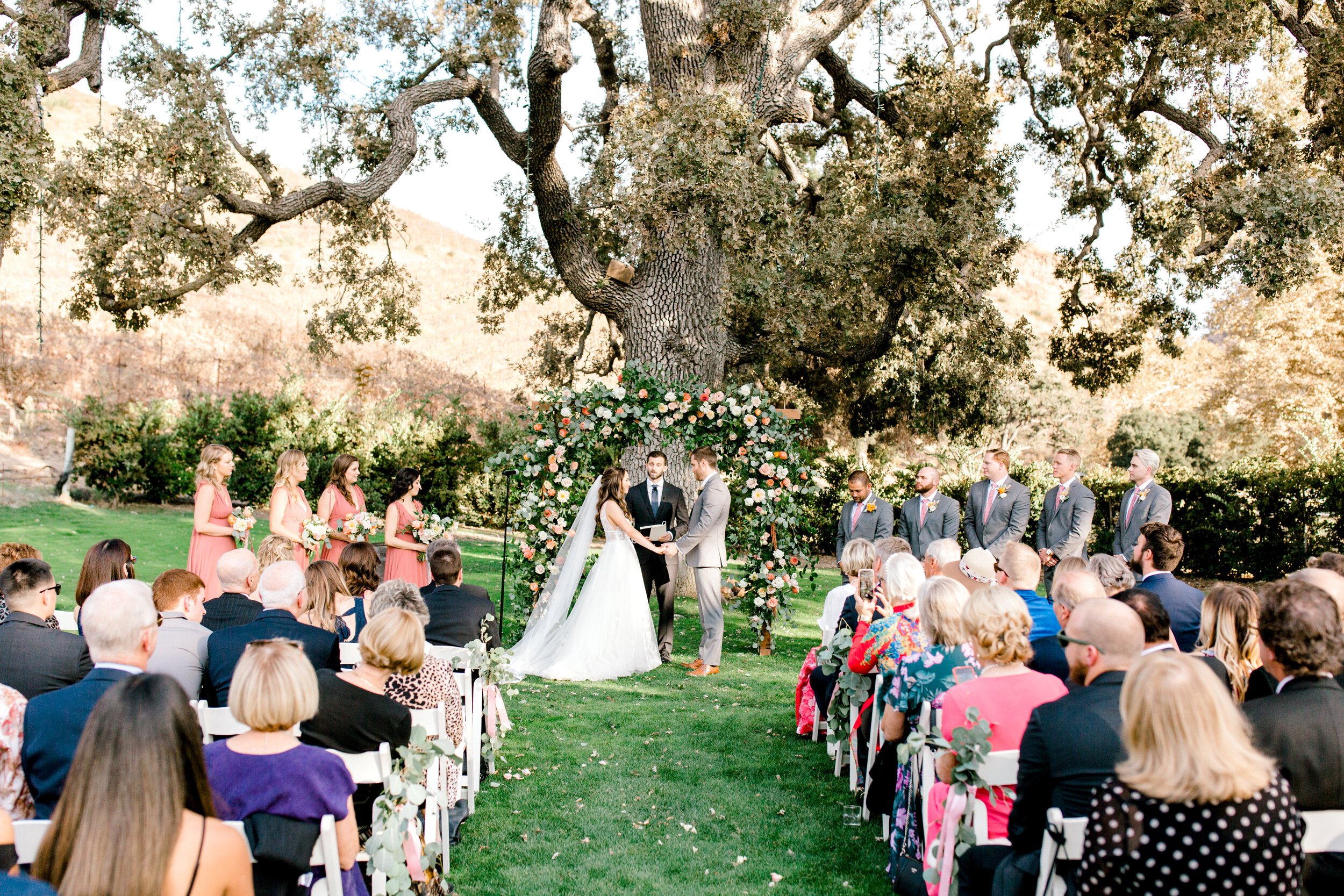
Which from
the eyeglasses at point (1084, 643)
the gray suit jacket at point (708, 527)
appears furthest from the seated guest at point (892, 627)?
the gray suit jacket at point (708, 527)

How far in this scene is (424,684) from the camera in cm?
440

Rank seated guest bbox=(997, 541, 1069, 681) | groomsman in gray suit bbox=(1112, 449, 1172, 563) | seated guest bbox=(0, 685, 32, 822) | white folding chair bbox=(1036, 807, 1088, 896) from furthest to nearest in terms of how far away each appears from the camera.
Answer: groomsman in gray suit bbox=(1112, 449, 1172, 563) → seated guest bbox=(997, 541, 1069, 681) → seated guest bbox=(0, 685, 32, 822) → white folding chair bbox=(1036, 807, 1088, 896)

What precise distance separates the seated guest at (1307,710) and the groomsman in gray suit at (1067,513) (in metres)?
5.85

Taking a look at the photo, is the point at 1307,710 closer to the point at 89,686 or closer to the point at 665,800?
the point at 665,800

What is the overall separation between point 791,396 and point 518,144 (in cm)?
677

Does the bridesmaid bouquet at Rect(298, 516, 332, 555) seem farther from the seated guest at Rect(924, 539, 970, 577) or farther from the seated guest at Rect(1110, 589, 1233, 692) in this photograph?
the seated guest at Rect(1110, 589, 1233, 692)

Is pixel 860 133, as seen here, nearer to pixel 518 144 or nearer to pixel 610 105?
pixel 610 105

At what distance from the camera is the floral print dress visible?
420 centimetres

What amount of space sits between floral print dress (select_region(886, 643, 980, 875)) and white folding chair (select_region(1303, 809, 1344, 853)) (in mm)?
1320

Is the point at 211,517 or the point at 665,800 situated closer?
the point at 665,800

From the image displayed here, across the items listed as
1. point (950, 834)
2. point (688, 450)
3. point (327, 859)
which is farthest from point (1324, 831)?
point (688, 450)

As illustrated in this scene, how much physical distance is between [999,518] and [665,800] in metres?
5.13

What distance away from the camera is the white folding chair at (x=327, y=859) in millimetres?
2938

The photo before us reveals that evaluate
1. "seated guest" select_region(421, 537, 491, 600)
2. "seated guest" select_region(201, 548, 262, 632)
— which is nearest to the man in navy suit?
"seated guest" select_region(201, 548, 262, 632)
